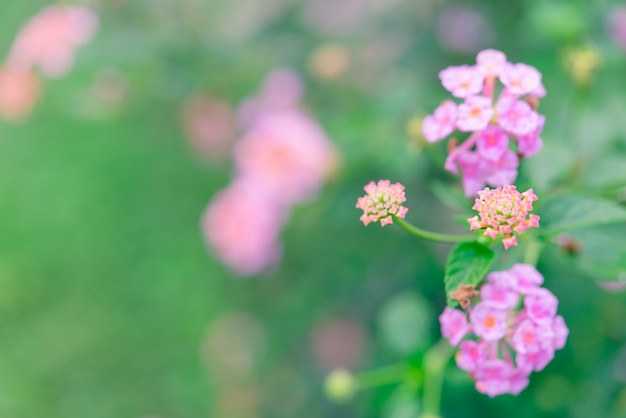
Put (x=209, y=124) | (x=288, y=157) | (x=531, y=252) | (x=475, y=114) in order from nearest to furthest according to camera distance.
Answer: (x=475, y=114) < (x=531, y=252) < (x=288, y=157) < (x=209, y=124)

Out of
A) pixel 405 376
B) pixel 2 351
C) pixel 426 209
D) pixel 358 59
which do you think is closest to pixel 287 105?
pixel 358 59

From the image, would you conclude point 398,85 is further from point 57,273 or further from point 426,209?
point 57,273

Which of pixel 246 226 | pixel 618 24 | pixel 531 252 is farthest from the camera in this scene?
pixel 246 226

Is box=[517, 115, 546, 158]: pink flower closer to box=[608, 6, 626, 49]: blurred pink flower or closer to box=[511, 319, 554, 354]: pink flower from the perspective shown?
box=[511, 319, 554, 354]: pink flower

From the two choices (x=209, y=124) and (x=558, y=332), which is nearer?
(x=558, y=332)

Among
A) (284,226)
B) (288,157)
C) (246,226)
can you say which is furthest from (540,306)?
(284,226)

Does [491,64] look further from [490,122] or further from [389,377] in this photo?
[389,377]
